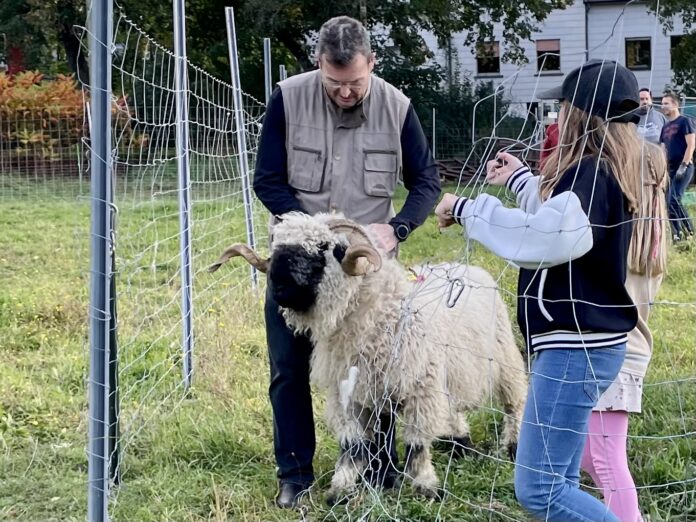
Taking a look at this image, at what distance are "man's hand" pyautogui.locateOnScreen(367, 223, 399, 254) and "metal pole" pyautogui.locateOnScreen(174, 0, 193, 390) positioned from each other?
185 centimetres

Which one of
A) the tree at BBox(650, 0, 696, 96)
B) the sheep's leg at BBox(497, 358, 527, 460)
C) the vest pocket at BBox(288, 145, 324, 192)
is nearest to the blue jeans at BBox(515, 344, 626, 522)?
the vest pocket at BBox(288, 145, 324, 192)

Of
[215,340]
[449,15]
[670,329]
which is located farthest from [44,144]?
[449,15]

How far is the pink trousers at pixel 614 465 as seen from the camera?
3346 millimetres

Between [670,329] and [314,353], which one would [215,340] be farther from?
[670,329]

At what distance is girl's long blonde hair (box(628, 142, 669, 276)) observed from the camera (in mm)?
3150

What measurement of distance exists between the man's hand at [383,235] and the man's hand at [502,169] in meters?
0.88

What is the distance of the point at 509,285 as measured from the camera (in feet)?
24.5

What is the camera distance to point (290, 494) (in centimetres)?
419

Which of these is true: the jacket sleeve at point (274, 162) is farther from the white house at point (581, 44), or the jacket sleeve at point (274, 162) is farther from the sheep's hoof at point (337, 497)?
the white house at point (581, 44)

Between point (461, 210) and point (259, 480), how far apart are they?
202 centimetres

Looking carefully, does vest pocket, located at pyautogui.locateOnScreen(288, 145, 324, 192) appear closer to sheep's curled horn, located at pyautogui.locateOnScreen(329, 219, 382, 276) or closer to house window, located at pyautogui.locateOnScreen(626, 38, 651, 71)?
sheep's curled horn, located at pyautogui.locateOnScreen(329, 219, 382, 276)

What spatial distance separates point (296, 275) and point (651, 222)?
144 centimetres

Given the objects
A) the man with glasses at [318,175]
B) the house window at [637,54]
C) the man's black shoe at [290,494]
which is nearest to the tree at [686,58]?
the house window at [637,54]

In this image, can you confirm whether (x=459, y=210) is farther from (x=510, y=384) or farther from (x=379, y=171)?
(x=510, y=384)
